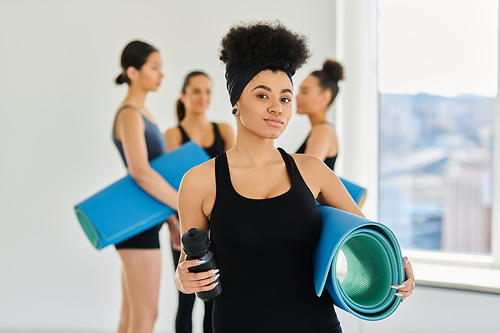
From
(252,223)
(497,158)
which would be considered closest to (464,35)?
(497,158)

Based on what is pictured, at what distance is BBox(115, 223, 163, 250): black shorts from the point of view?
2230 millimetres

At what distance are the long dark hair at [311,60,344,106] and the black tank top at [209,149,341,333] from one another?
4.76 ft

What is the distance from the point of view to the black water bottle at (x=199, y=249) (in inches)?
40.1

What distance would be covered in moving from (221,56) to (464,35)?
249cm

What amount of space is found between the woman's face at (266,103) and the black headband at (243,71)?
0.04ft

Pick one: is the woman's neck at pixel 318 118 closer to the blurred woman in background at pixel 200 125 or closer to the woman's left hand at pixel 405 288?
the blurred woman in background at pixel 200 125

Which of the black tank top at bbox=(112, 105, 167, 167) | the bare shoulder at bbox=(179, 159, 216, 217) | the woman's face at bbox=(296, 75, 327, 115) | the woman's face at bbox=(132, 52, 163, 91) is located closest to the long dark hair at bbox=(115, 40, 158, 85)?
the woman's face at bbox=(132, 52, 163, 91)

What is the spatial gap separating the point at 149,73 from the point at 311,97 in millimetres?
904

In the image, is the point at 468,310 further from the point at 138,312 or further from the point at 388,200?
the point at 138,312

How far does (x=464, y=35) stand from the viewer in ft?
10.2

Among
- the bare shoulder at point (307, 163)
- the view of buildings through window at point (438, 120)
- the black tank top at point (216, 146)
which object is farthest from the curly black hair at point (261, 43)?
the view of buildings through window at point (438, 120)

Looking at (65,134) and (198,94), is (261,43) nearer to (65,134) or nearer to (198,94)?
(198,94)

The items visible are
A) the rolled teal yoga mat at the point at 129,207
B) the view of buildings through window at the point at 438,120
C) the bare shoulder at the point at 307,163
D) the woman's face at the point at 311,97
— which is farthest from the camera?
the view of buildings through window at the point at 438,120

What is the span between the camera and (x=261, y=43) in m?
1.18
